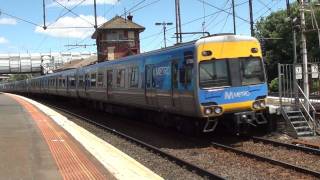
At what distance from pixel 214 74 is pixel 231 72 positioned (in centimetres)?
50

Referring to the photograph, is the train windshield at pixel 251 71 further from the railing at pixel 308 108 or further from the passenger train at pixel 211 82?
the railing at pixel 308 108

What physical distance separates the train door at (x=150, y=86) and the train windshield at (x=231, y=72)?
3.58m

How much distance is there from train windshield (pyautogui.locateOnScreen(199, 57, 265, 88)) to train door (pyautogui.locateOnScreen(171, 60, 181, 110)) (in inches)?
51.8

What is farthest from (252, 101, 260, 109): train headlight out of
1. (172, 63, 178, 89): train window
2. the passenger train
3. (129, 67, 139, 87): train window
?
(129, 67, 139, 87): train window

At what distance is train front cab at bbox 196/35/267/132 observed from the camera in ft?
50.6

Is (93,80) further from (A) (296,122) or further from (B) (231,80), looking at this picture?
(B) (231,80)

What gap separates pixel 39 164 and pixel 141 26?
72672mm

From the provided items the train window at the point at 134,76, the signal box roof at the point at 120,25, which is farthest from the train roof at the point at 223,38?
the signal box roof at the point at 120,25

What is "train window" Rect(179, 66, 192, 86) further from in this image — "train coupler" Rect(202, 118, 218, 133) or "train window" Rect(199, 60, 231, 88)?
"train coupler" Rect(202, 118, 218, 133)

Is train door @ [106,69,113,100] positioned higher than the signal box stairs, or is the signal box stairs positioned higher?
train door @ [106,69,113,100]

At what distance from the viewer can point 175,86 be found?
1683 centimetres

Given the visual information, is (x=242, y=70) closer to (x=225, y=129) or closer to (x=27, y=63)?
(x=225, y=129)

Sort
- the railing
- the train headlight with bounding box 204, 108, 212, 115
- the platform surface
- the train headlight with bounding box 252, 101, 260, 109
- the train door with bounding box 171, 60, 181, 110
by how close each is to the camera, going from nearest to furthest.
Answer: the platform surface → the train headlight with bounding box 204, 108, 212, 115 → the train headlight with bounding box 252, 101, 260, 109 → the train door with bounding box 171, 60, 181, 110 → the railing

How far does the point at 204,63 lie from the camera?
15.5m
